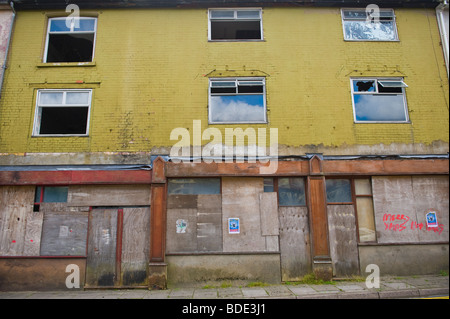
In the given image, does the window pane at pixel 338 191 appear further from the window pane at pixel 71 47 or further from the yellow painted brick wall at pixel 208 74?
the window pane at pixel 71 47

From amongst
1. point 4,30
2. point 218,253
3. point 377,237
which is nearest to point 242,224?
point 218,253

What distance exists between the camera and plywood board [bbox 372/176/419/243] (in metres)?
8.65

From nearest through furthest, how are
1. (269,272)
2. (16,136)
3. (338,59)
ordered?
(269,272) < (16,136) < (338,59)

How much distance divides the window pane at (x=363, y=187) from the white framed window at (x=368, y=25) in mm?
4896

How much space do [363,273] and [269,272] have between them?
270 cm

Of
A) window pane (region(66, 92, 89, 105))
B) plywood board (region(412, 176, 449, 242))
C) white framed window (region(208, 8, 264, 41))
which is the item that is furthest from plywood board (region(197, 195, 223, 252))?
plywood board (region(412, 176, 449, 242))

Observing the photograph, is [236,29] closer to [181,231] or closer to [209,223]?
[209,223]

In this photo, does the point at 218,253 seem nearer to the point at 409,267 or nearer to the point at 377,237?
the point at 377,237

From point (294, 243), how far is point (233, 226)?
184 cm

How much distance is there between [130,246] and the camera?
8414 millimetres

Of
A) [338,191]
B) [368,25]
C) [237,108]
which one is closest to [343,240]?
[338,191]

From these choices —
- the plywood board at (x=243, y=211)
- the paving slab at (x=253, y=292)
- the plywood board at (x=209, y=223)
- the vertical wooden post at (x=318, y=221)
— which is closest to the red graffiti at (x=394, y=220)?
the vertical wooden post at (x=318, y=221)

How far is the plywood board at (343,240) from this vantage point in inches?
332

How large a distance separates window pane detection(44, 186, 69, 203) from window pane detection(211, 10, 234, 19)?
24.6ft
